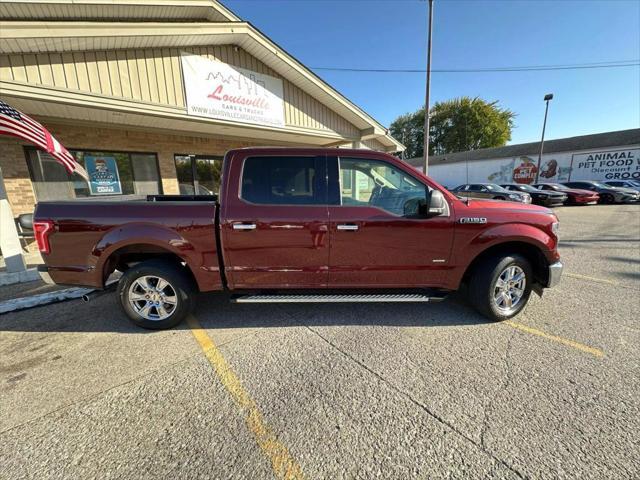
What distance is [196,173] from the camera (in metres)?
9.21

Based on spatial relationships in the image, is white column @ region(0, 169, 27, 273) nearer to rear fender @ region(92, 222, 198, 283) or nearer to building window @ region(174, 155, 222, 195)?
rear fender @ region(92, 222, 198, 283)

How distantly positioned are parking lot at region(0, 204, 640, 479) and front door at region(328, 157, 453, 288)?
60cm

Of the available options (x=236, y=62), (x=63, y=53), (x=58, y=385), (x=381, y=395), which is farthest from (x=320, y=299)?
(x=236, y=62)

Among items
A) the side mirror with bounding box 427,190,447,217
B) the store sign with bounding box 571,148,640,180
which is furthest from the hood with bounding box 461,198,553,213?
the store sign with bounding box 571,148,640,180

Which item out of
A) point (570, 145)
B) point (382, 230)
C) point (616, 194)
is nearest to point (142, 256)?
point (382, 230)

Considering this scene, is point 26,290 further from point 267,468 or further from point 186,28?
point 186,28

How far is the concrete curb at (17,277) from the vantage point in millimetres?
4621

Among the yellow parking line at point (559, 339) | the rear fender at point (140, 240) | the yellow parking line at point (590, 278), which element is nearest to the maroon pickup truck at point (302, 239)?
the rear fender at point (140, 240)

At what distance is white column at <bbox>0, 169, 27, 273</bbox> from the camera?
4566 millimetres

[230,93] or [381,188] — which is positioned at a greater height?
[230,93]

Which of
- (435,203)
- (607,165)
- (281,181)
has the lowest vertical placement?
(435,203)

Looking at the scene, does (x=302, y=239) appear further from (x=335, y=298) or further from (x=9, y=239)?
(x=9, y=239)

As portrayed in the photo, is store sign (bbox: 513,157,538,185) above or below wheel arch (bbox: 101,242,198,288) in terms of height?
above

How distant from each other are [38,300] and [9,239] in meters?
1.62
